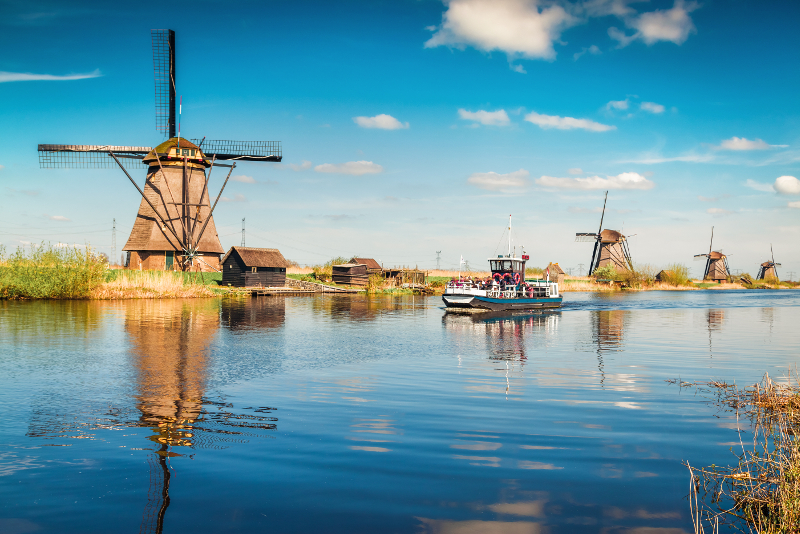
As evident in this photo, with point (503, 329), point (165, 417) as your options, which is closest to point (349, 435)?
point (165, 417)

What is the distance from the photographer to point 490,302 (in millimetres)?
40688

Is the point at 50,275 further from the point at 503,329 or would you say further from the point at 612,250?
the point at 612,250

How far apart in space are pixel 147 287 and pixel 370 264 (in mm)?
34871

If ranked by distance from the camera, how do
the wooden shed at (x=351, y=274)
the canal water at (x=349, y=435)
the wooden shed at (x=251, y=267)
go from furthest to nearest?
the wooden shed at (x=351, y=274) → the wooden shed at (x=251, y=267) → the canal water at (x=349, y=435)

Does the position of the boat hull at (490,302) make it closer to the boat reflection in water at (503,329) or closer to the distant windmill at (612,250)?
the boat reflection in water at (503,329)

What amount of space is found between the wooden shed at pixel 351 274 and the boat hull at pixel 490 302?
28.3 metres

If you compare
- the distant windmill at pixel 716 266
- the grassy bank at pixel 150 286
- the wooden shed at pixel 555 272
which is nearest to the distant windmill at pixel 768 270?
the distant windmill at pixel 716 266

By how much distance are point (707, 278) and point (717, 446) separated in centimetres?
12524

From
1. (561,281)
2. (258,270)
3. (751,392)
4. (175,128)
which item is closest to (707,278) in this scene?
(561,281)

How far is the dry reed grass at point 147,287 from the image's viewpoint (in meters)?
41.6

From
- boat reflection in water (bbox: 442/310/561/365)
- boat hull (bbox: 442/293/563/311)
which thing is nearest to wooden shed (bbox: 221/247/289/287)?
boat hull (bbox: 442/293/563/311)

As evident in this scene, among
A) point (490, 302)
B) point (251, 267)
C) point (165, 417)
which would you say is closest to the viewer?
point (165, 417)

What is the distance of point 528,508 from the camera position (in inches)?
246

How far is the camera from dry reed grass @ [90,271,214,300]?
137 ft
